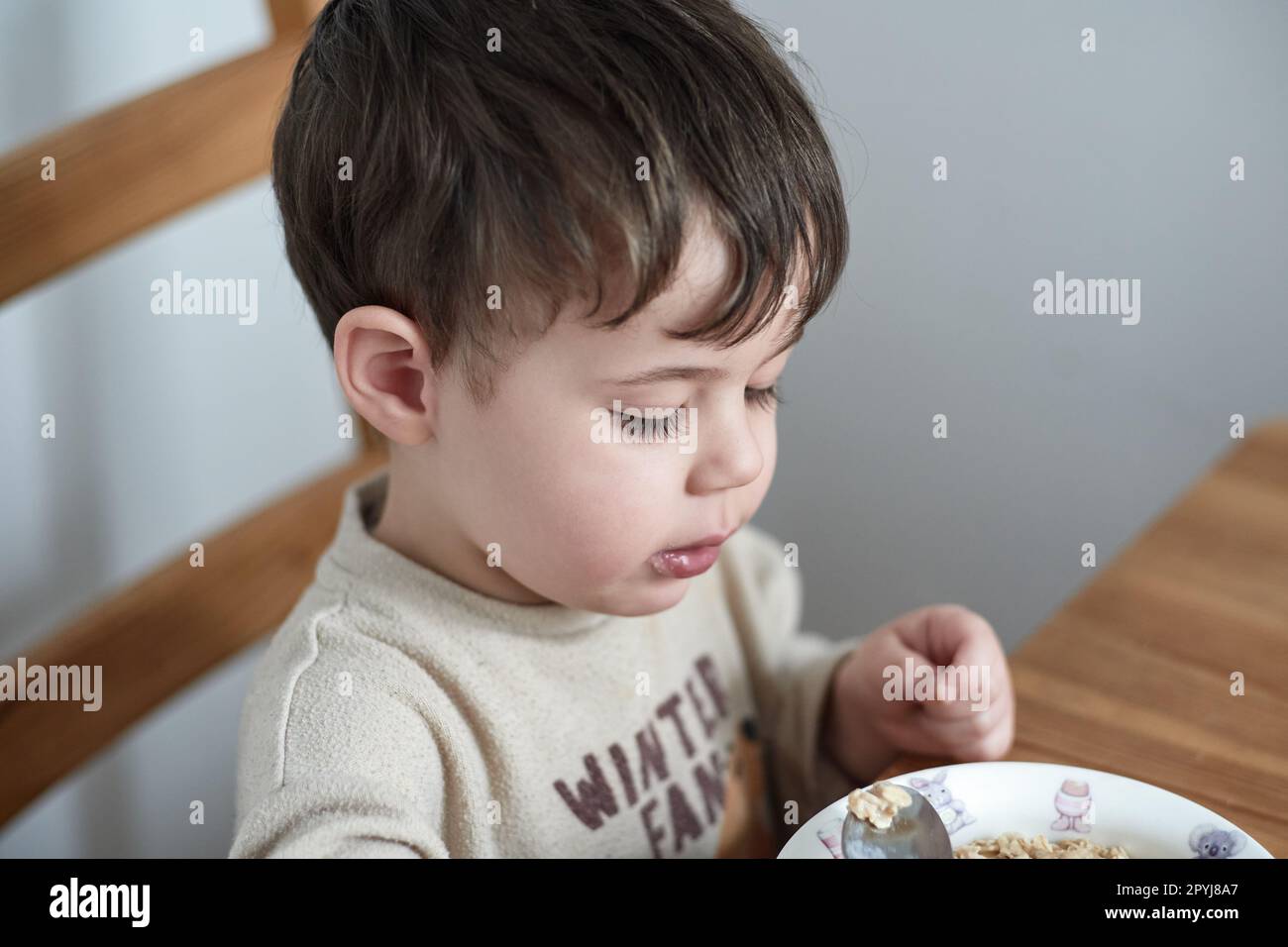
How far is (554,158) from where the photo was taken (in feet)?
1.69

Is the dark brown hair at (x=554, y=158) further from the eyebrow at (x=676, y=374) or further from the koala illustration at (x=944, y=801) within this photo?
the koala illustration at (x=944, y=801)

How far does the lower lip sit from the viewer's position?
2.00ft

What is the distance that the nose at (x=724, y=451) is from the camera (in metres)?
0.57

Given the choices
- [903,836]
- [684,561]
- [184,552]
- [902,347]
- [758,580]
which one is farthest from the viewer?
[902,347]

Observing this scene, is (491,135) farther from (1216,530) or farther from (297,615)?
(1216,530)

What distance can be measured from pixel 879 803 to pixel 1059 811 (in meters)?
0.09

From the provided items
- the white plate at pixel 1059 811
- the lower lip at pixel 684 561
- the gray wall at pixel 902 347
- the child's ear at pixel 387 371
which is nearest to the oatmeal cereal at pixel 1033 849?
the white plate at pixel 1059 811

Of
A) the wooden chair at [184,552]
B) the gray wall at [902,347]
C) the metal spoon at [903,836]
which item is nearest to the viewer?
the metal spoon at [903,836]

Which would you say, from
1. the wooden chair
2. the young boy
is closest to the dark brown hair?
the young boy

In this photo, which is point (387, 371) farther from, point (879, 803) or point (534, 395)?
point (879, 803)

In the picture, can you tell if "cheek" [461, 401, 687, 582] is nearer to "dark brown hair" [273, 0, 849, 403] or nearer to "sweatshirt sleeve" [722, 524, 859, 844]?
"dark brown hair" [273, 0, 849, 403]

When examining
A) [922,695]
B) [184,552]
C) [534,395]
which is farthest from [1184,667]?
[184,552]

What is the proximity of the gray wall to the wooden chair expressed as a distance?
5.1 inches

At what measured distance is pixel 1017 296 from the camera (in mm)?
1015
